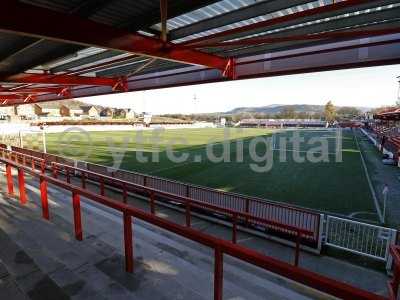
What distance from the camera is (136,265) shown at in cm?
391

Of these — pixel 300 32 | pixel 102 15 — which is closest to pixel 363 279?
pixel 300 32

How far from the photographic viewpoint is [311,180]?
51.2 ft

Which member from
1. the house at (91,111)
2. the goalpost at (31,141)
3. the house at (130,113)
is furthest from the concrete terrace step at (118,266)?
the house at (130,113)

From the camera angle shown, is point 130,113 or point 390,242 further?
point 130,113

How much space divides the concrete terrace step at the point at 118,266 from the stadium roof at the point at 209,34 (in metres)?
3.08

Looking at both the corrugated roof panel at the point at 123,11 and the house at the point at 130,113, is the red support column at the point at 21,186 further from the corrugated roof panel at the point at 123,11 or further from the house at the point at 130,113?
the house at the point at 130,113

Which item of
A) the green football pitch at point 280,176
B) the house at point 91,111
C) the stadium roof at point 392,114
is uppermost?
the house at point 91,111

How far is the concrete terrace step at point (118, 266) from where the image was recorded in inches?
134

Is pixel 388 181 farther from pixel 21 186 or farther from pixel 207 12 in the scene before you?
pixel 21 186

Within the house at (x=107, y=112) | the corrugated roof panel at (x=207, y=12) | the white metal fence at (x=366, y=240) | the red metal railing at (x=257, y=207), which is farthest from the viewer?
the house at (x=107, y=112)

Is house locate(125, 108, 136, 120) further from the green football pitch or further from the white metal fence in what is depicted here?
the white metal fence

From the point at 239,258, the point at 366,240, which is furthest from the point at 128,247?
the point at 366,240

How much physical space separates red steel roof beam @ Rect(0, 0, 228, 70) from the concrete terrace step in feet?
10.1

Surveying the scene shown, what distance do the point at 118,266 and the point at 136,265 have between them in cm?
24
